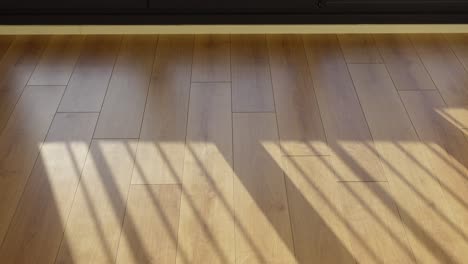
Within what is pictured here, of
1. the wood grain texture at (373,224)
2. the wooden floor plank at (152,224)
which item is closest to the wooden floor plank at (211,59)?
the wooden floor plank at (152,224)

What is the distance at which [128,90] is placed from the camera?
2.58 meters

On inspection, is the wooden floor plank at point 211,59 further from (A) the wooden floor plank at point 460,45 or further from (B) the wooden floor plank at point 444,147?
(A) the wooden floor plank at point 460,45

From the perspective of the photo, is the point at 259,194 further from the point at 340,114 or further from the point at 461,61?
the point at 461,61

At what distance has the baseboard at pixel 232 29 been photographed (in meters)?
2.99

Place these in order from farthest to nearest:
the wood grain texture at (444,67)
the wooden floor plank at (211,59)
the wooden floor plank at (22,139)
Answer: the wooden floor plank at (211,59) < the wood grain texture at (444,67) < the wooden floor plank at (22,139)

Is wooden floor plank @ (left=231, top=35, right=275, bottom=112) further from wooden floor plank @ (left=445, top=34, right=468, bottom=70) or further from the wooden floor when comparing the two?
wooden floor plank @ (left=445, top=34, right=468, bottom=70)

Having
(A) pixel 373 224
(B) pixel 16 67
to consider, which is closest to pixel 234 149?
(A) pixel 373 224

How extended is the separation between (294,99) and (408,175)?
611 millimetres

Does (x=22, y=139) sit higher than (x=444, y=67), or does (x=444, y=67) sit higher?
(x=444, y=67)

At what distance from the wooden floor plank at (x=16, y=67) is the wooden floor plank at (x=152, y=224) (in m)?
0.72

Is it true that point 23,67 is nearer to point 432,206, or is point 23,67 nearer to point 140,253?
point 140,253

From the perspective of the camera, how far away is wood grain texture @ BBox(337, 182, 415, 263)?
183 centimetres

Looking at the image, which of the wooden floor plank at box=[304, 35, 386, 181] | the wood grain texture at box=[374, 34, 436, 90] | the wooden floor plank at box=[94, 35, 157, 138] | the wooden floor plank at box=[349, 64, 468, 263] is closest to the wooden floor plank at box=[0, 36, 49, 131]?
the wooden floor plank at box=[94, 35, 157, 138]
